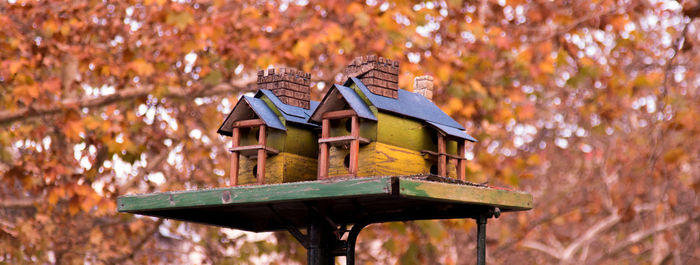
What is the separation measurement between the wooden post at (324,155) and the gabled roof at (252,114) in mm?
161

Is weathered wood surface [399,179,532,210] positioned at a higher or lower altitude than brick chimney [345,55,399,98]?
lower

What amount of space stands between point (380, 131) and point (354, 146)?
4.6 inches

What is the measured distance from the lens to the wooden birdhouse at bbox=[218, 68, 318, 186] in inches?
115

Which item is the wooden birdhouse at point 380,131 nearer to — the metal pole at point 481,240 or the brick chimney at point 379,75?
the brick chimney at point 379,75

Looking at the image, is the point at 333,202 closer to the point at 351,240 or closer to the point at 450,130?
the point at 351,240

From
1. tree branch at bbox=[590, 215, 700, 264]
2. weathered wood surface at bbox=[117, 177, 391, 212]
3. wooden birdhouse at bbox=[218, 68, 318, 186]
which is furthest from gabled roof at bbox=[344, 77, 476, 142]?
tree branch at bbox=[590, 215, 700, 264]

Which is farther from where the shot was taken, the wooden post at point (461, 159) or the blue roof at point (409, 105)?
the wooden post at point (461, 159)

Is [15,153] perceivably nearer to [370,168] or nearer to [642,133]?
[370,168]

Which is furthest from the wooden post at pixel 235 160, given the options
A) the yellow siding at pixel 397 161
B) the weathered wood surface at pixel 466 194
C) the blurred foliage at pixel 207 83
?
the blurred foliage at pixel 207 83

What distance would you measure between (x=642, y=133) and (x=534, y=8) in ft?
6.97

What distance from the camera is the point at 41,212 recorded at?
6910 mm

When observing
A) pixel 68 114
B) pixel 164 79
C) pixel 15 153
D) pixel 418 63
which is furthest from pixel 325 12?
pixel 15 153

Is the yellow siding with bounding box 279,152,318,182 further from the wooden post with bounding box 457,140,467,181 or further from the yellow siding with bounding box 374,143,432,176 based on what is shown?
the wooden post with bounding box 457,140,467,181

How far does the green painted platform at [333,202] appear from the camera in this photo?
8.18 ft
